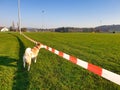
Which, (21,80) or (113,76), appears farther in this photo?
(21,80)

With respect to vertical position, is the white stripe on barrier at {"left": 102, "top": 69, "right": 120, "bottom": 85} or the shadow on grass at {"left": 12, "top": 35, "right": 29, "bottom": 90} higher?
the white stripe on barrier at {"left": 102, "top": 69, "right": 120, "bottom": 85}

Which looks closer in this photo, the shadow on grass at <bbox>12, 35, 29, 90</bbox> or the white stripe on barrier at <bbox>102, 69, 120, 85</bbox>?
the white stripe on barrier at <bbox>102, 69, 120, 85</bbox>

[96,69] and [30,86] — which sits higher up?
[96,69]

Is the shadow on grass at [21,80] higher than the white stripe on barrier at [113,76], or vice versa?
the white stripe on barrier at [113,76]

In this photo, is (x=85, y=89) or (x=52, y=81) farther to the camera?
(x=52, y=81)

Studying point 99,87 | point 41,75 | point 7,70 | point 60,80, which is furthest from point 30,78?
point 99,87

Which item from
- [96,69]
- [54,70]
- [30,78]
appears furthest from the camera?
[54,70]

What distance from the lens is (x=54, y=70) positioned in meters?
9.74

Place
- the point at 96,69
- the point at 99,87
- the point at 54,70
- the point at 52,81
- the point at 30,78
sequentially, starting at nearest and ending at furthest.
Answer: the point at 96,69 < the point at 99,87 < the point at 52,81 < the point at 30,78 < the point at 54,70

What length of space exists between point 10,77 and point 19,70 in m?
1.33

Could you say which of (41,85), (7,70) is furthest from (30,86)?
(7,70)

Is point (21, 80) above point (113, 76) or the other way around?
the other way around

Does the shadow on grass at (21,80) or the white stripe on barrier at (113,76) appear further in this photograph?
the shadow on grass at (21,80)

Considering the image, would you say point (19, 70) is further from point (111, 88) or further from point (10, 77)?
point (111, 88)
